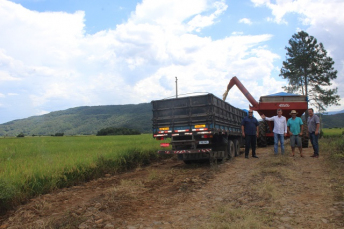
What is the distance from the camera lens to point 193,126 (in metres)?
9.48

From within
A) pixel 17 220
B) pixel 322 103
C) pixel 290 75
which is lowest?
pixel 17 220

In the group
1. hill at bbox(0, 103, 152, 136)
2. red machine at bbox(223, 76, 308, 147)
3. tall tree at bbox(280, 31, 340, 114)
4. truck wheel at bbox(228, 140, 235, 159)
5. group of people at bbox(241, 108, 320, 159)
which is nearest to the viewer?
group of people at bbox(241, 108, 320, 159)

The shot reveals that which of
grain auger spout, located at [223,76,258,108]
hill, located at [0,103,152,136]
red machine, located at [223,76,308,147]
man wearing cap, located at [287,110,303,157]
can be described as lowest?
man wearing cap, located at [287,110,303,157]

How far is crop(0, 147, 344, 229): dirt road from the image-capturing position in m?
4.27

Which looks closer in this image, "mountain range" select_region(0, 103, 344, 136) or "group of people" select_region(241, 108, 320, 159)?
"group of people" select_region(241, 108, 320, 159)

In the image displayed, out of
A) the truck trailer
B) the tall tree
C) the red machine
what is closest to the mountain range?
the tall tree

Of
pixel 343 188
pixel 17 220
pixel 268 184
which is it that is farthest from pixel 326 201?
pixel 17 220

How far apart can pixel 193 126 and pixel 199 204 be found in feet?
14.4

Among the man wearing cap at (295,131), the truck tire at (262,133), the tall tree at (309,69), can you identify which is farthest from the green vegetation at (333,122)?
the man wearing cap at (295,131)

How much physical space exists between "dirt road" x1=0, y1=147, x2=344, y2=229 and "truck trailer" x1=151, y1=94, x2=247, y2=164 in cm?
192

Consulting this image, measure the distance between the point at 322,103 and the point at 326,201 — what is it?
33.4 metres

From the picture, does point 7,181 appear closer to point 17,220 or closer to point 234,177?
point 17,220

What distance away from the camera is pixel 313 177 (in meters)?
6.80

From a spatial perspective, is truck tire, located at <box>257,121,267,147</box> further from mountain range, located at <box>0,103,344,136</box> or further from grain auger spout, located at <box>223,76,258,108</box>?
mountain range, located at <box>0,103,344,136</box>
